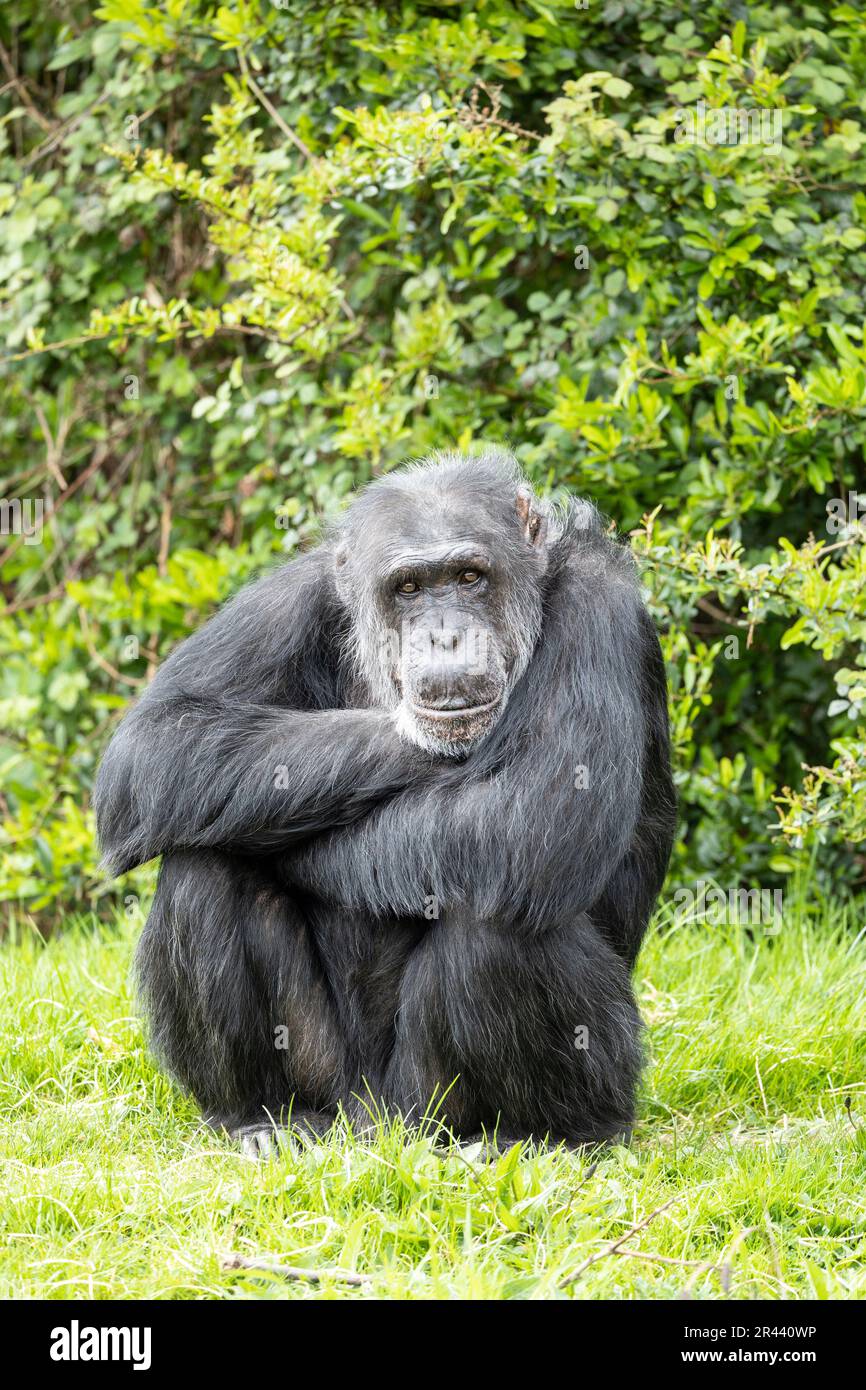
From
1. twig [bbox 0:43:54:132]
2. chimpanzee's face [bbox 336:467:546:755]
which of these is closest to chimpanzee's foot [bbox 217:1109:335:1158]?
chimpanzee's face [bbox 336:467:546:755]

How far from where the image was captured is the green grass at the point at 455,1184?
385 centimetres

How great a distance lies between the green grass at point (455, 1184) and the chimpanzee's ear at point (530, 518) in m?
1.76

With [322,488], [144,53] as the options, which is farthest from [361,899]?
[144,53]

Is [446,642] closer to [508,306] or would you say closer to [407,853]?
[407,853]

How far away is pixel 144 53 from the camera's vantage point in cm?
770

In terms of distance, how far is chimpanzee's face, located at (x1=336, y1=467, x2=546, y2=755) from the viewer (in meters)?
4.78

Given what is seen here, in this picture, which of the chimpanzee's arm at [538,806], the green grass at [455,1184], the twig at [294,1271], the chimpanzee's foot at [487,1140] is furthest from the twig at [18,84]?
the twig at [294,1271]

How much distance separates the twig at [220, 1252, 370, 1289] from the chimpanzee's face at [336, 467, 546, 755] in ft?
5.13

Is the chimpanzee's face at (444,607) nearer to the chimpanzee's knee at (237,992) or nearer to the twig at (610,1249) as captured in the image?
the chimpanzee's knee at (237,992)

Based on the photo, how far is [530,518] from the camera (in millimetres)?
5238

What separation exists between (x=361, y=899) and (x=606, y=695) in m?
0.90

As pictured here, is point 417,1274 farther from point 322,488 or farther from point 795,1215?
point 322,488

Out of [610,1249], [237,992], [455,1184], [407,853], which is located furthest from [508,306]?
[610,1249]

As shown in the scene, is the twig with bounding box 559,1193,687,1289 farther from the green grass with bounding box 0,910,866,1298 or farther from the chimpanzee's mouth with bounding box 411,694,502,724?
the chimpanzee's mouth with bounding box 411,694,502,724
